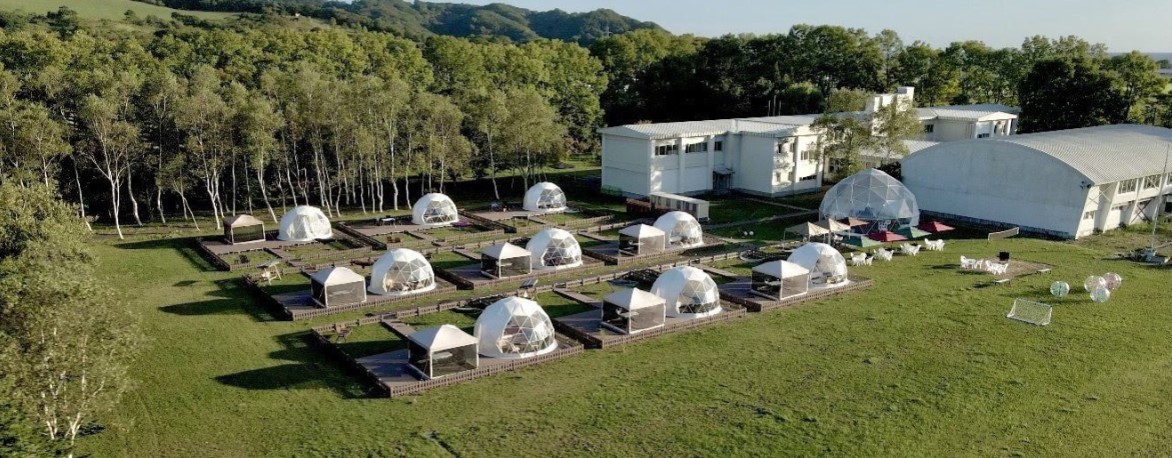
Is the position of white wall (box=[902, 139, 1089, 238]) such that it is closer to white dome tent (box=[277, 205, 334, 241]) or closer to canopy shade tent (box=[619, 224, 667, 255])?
canopy shade tent (box=[619, 224, 667, 255])

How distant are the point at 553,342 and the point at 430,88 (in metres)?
48.5

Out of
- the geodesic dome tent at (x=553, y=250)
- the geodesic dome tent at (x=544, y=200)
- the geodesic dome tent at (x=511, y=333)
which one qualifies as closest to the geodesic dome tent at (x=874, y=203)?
the geodesic dome tent at (x=553, y=250)

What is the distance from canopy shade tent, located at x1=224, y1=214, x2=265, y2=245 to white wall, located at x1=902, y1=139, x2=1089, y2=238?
38649 millimetres

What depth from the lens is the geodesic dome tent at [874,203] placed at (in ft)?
143

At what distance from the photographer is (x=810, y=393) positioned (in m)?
22.1

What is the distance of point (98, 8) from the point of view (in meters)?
110

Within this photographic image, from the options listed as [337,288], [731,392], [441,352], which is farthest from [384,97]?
[731,392]

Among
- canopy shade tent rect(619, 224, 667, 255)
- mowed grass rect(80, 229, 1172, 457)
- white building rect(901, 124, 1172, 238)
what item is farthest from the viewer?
white building rect(901, 124, 1172, 238)

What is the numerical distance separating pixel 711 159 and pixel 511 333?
115ft

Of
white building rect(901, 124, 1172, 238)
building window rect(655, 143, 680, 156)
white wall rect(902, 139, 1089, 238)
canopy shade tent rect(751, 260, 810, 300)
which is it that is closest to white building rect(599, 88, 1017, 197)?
building window rect(655, 143, 680, 156)

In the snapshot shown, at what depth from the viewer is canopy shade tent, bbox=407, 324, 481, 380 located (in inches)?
900

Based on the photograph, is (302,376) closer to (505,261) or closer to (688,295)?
(505,261)

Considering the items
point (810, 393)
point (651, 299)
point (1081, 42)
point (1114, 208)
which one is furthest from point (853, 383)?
point (1081, 42)

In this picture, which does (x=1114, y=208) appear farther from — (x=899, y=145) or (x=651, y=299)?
(x=651, y=299)
